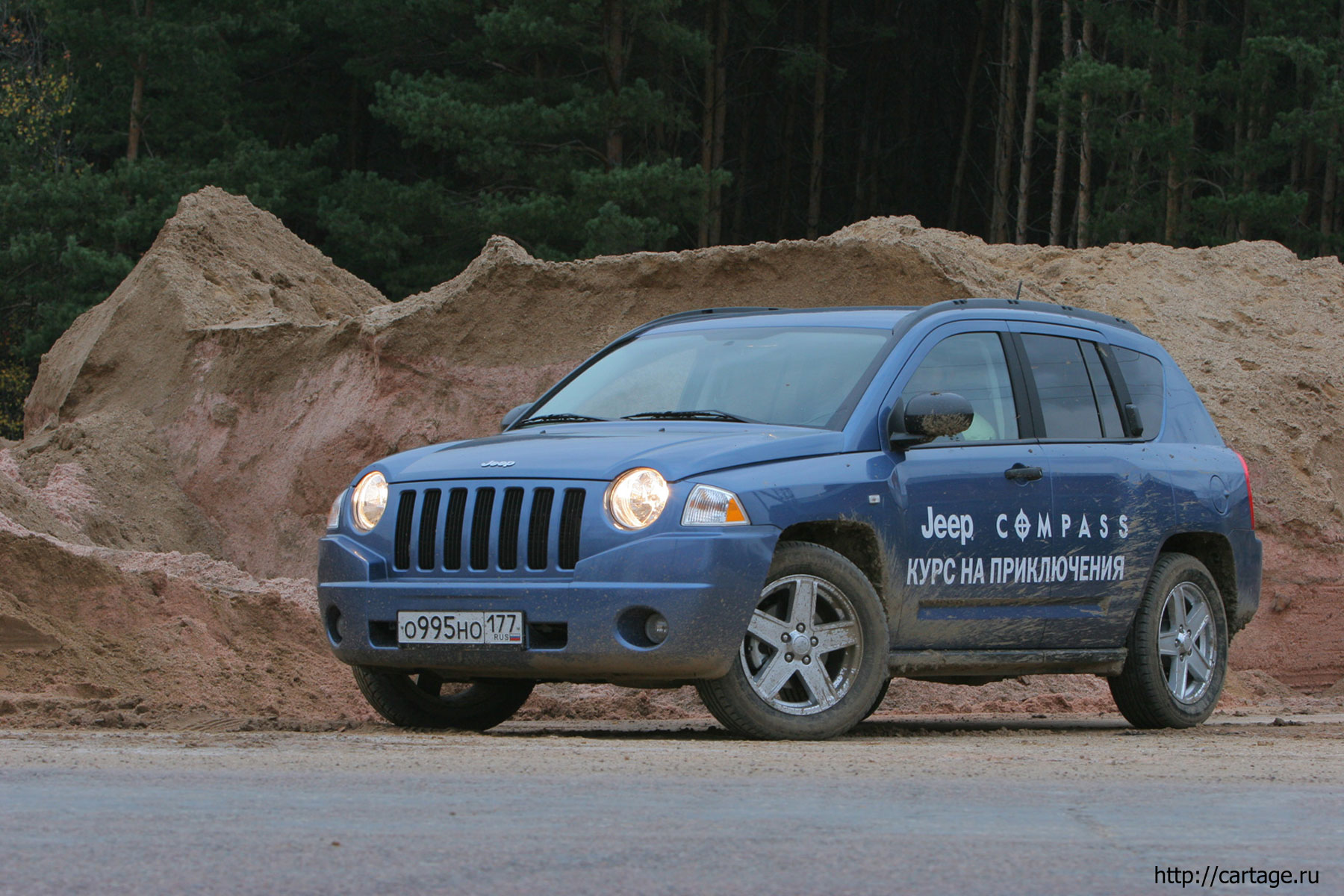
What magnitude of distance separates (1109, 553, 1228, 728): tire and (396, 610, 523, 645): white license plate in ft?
10.7

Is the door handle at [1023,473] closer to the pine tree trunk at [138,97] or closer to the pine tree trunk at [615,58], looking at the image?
the pine tree trunk at [615,58]

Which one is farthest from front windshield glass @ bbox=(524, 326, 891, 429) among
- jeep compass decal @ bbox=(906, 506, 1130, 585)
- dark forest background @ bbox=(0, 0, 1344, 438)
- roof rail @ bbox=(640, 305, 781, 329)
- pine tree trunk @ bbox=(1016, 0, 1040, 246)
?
pine tree trunk @ bbox=(1016, 0, 1040, 246)

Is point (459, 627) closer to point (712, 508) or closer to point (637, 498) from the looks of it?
point (637, 498)

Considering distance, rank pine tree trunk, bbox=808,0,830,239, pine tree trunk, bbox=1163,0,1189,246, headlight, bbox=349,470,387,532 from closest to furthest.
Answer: headlight, bbox=349,470,387,532
pine tree trunk, bbox=1163,0,1189,246
pine tree trunk, bbox=808,0,830,239

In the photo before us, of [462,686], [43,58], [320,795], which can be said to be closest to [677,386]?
Answer: [462,686]

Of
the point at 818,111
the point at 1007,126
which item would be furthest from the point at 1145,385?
the point at 818,111

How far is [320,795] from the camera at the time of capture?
468 centimetres

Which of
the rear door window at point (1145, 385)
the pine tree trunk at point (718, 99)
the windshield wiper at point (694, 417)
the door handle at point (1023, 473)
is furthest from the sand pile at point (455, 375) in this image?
the pine tree trunk at point (718, 99)

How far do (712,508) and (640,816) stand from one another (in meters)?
2.18

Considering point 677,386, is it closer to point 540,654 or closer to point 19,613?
point 540,654

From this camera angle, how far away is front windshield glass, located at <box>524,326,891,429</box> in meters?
7.27

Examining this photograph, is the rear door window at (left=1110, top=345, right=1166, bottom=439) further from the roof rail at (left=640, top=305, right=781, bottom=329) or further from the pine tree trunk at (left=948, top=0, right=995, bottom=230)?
the pine tree trunk at (left=948, top=0, right=995, bottom=230)

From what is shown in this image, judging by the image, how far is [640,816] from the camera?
4.34 m

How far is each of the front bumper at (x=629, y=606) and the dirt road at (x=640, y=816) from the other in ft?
1.00
